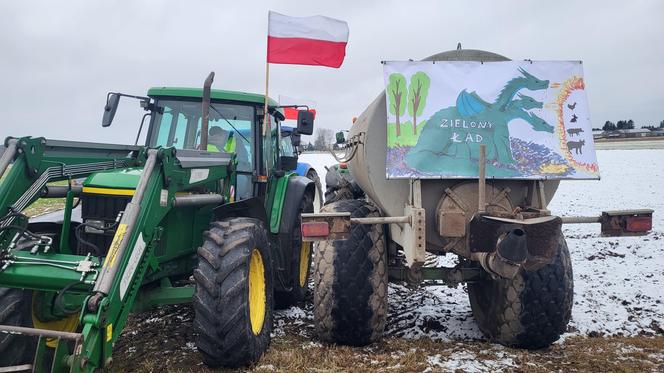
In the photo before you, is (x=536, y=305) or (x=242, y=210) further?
(x=242, y=210)

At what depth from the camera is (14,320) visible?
3.06 metres

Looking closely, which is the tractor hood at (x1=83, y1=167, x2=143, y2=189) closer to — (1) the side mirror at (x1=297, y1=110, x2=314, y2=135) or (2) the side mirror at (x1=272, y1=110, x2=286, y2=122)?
(1) the side mirror at (x1=297, y1=110, x2=314, y2=135)

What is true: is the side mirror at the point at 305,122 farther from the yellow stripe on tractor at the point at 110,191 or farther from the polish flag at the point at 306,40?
the yellow stripe on tractor at the point at 110,191

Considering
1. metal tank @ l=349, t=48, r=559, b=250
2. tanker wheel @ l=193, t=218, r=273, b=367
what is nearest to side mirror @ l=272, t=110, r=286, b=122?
metal tank @ l=349, t=48, r=559, b=250

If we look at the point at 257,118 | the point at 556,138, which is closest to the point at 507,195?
the point at 556,138

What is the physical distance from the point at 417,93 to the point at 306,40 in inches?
94.9

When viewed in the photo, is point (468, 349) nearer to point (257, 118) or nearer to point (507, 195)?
point (507, 195)

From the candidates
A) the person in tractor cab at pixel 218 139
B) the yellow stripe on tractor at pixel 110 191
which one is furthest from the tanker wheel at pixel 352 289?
the yellow stripe on tractor at pixel 110 191

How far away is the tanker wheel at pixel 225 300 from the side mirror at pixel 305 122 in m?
1.77

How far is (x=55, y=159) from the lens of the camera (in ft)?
11.3

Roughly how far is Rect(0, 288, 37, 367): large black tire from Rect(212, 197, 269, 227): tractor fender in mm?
1420

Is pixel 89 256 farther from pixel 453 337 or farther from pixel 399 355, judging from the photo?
pixel 453 337

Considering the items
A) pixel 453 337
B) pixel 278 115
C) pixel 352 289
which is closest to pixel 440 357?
pixel 453 337

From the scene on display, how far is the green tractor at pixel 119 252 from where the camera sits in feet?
8.91
